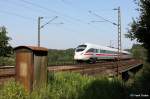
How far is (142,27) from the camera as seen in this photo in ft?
76.3

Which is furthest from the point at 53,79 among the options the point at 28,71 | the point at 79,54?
the point at 79,54

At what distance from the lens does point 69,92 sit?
40.7ft

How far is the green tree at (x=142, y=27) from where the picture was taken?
71.1 feet

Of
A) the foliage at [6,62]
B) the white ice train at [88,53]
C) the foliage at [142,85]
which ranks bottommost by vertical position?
the foliage at [142,85]

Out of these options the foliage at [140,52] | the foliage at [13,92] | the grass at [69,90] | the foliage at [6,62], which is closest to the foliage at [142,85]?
the grass at [69,90]

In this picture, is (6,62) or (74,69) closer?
(74,69)

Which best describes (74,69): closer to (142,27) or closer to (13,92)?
(142,27)

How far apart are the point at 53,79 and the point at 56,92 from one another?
143 centimetres

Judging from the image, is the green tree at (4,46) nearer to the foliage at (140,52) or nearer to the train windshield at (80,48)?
the train windshield at (80,48)

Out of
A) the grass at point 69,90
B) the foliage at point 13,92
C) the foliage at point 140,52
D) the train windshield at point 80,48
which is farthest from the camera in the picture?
the foliage at point 140,52

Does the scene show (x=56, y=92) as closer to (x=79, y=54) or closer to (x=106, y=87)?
(x=106, y=87)

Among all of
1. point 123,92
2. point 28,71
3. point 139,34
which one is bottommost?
point 123,92

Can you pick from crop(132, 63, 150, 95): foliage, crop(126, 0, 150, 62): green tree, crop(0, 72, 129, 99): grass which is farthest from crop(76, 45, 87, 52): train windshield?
crop(0, 72, 129, 99): grass

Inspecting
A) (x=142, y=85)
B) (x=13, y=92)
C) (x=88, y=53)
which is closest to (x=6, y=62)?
(x=88, y=53)
